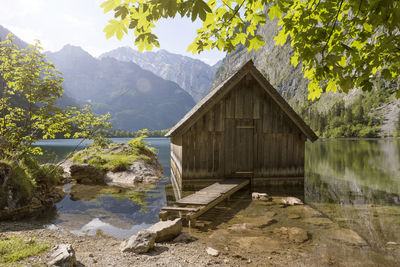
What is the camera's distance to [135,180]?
17.4 m

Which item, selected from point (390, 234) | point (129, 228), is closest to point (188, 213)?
point (129, 228)

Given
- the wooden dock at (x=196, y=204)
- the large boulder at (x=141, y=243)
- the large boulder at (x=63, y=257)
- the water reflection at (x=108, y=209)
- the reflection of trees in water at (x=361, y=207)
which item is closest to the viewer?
the large boulder at (x=63, y=257)

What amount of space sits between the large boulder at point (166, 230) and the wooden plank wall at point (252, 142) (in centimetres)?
619

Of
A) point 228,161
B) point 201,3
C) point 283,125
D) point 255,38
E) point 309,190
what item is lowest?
point 309,190

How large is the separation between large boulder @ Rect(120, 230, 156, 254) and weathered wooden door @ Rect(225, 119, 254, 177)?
321 inches

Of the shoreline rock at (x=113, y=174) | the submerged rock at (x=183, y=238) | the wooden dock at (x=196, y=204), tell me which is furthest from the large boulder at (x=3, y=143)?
the submerged rock at (x=183, y=238)

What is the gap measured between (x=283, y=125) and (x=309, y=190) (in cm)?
474

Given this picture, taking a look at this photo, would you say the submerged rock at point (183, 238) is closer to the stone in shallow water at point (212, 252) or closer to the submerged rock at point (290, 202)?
the stone in shallow water at point (212, 252)

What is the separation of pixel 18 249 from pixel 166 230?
322 cm

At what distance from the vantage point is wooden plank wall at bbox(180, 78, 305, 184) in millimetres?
13227

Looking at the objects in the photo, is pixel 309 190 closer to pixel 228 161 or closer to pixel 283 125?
pixel 283 125

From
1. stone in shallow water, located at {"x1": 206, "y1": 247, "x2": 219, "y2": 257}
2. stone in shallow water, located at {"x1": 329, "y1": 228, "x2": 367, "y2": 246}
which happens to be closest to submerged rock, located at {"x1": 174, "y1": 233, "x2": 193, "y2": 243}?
stone in shallow water, located at {"x1": 206, "y1": 247, "x2": 219, "y2": 257}

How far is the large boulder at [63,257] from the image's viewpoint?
451 centimetres

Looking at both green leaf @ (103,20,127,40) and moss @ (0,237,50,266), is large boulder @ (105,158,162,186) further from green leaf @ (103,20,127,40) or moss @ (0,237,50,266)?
green leaf @ (103,20,127,40)
